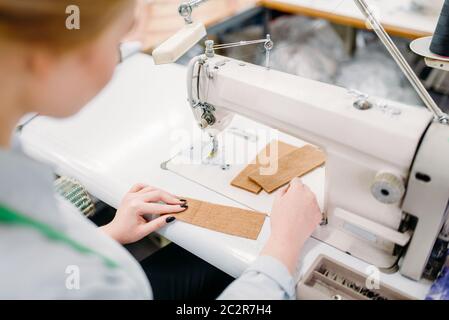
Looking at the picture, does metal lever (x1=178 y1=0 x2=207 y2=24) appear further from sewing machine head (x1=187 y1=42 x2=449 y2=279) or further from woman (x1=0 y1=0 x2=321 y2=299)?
woman (x1=0 y1=0 x2=321 y2=299)

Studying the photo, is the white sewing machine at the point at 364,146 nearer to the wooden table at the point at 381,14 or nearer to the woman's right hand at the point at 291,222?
the woman's right hand at the point at 291,222

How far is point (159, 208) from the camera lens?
931 mm

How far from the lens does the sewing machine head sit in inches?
26.7

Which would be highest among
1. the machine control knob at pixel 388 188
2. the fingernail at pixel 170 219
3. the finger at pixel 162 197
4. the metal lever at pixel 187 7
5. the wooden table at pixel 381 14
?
the metal lever at pixel 187 7

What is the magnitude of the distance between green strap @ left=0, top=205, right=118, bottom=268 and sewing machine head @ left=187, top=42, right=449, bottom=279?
46 centimetres

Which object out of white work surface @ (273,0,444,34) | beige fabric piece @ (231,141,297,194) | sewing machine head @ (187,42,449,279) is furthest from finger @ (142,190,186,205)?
white work surface @ (273,0,444,34)

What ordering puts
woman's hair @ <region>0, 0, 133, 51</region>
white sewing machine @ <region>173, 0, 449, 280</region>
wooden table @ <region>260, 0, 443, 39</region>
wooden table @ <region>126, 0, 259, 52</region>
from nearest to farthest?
woman's hair @ <region>0, 0, 133, 51</region>, white sewing machine @ <region>173, 0, 449, 280</region>, wooden table @ <region>260, 0, 443, 39</region>, wooden table @ <region>126, 0, 259, 52</region>

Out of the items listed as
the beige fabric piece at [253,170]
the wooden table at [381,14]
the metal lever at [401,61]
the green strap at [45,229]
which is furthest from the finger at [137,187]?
the wooden table at [381,14]

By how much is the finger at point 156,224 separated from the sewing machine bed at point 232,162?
5.8 inches

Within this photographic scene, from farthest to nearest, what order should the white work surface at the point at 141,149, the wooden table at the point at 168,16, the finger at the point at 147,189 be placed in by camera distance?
the wooden table at the point at 168,16, the finger at the point at 147,189, the white work surface at the point at 141,149

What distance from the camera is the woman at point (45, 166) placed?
44 centimetres

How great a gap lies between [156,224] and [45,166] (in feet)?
1.28

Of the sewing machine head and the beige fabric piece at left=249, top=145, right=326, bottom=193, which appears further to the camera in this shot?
the beige fabric piece at left=249, top=145, right=326, bottom=193

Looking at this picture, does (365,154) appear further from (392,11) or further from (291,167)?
(392,11)
